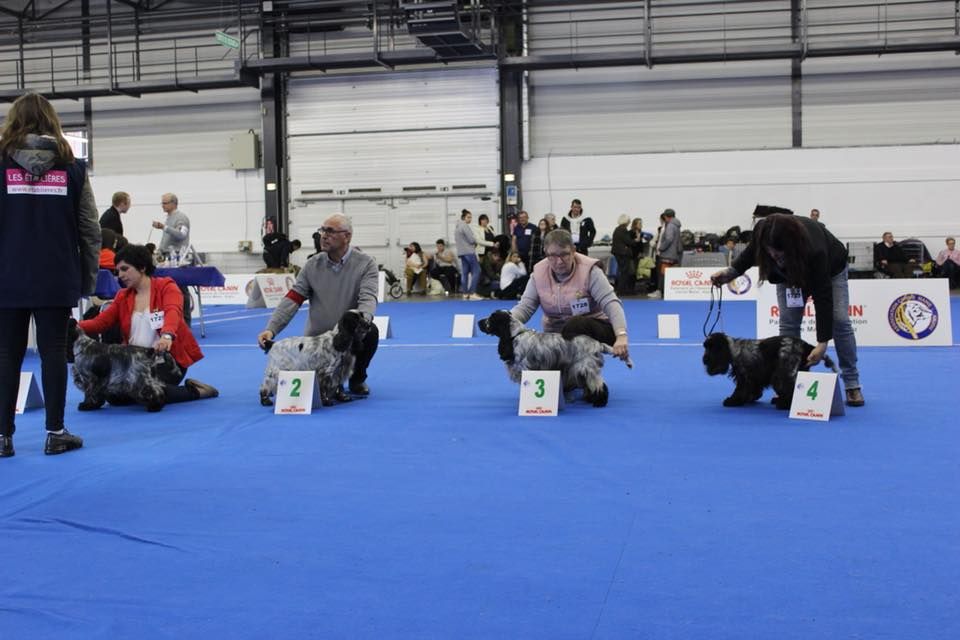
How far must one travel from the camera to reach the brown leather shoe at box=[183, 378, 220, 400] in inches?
214

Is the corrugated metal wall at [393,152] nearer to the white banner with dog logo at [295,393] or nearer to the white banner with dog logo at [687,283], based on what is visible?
the white banner with dog logo at [687,283]

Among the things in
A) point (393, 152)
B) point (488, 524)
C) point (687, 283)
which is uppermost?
point (393, 152)

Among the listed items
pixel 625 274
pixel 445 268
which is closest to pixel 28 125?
pixel 625 274

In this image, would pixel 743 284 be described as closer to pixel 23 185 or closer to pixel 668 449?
pixel 668 449

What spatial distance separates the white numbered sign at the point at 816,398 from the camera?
4.40 m

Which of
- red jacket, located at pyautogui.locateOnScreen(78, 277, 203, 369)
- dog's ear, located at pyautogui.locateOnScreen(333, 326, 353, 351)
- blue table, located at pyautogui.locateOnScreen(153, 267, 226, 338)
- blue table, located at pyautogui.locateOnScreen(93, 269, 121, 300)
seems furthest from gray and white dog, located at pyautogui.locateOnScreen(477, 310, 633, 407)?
blue table, located at pyautogui.locateOnScreen(153, 267, 226, 338)

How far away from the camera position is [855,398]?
4809mm

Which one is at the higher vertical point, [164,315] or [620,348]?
[164,315]

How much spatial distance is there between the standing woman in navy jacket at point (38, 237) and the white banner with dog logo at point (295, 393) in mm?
1242

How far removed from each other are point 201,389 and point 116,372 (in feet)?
1.74

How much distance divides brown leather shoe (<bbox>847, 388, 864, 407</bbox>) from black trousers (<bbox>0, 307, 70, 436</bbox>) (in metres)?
3.51

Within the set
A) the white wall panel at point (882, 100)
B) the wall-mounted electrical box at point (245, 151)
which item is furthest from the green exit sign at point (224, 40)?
the white wall panel at point (882, 100)

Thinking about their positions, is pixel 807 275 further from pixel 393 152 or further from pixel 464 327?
pixel 393 152

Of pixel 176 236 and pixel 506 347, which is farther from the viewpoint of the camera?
pixel 176 236
